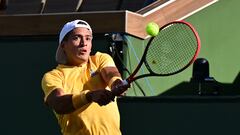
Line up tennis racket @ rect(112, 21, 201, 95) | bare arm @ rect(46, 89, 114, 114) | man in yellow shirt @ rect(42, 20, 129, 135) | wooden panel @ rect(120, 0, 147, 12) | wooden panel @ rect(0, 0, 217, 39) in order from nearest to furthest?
1. bare arm @ rect(46, 89, 114, 114)
2. man in yellow shirt @ rect(42, 20, 129, 135)
3. tennis racket @ rect(112, 21, 201, 95)
4. wooden panel @ rect(0, 0, 217, 39)
5. wooden panel @ rect(120, 0, 147, 12)

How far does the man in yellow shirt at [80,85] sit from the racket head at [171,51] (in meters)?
0.83

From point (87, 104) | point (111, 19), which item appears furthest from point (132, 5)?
point (87, 104)

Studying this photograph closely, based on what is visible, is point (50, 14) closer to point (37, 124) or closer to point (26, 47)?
point (26, 47)

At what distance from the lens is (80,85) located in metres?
4.53

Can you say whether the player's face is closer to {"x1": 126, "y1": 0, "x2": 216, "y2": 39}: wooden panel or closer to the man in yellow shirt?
the man in yellow shirt

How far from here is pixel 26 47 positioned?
25.6 ft

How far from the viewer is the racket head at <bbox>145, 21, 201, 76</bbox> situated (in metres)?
5.49

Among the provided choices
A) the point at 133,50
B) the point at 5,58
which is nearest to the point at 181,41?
the point at 133,50

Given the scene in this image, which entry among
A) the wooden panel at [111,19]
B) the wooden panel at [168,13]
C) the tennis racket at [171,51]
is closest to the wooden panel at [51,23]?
the wooden panel at [111,19]

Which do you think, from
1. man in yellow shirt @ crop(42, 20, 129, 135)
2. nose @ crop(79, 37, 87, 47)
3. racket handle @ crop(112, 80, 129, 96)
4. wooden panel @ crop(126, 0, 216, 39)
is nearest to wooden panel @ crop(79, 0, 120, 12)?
wooden panel @ crop(126, 0, 216, 39)

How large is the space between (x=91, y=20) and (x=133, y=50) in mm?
513

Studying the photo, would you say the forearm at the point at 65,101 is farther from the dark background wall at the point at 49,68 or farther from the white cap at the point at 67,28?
the dark background wall at the point at 49,68

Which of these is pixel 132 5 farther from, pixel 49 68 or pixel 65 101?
pixel 65 101

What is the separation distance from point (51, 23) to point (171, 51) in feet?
6.48
